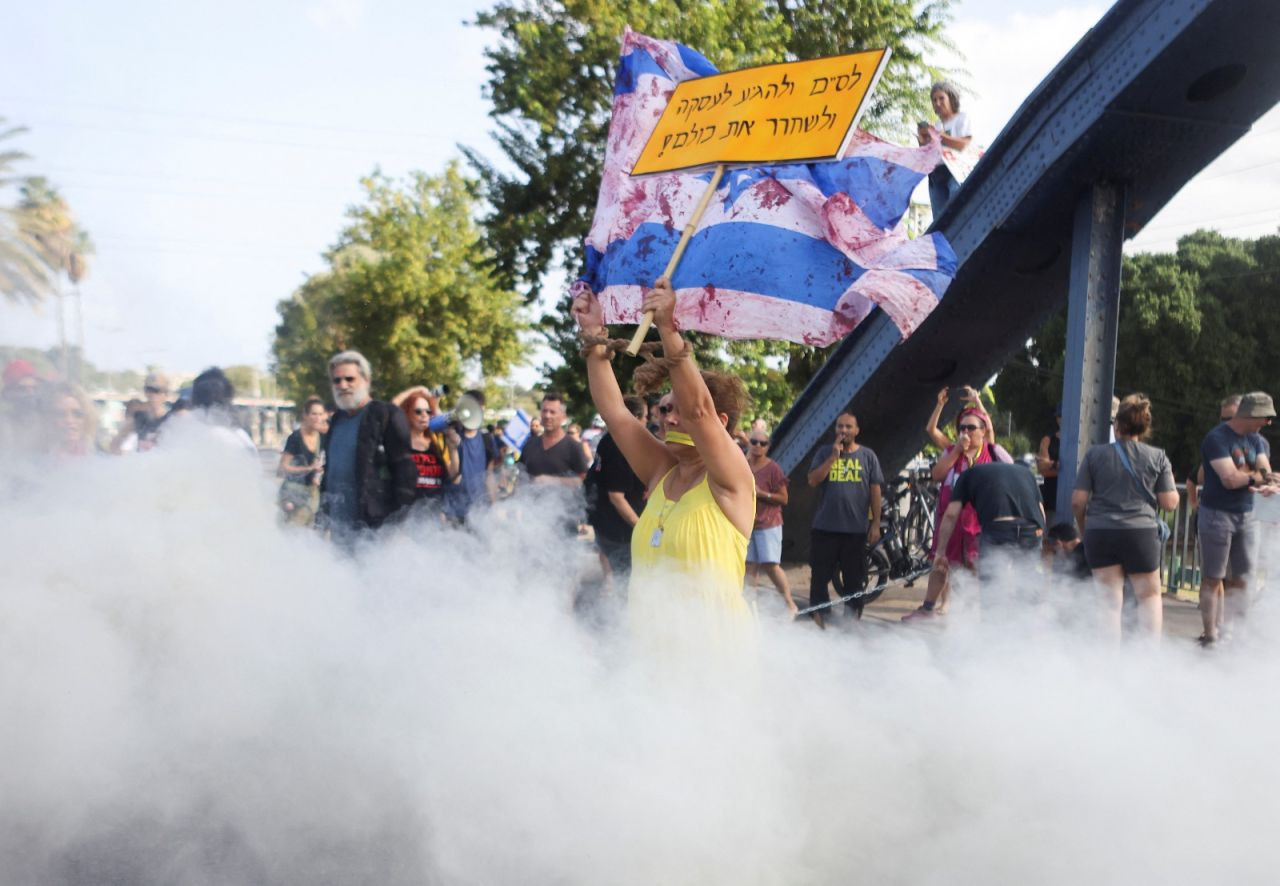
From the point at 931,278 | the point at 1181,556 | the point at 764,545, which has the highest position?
the point at 931,278

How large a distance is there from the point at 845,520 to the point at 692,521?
4912mm

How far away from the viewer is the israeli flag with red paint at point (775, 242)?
4.54 meters

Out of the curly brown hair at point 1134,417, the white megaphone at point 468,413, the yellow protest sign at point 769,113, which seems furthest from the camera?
the white megaphone at point 468,413

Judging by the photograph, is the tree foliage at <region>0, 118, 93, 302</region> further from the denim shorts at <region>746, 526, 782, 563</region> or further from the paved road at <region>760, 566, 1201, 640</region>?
the paved road at <region>760, 566, 1201, 640</region>

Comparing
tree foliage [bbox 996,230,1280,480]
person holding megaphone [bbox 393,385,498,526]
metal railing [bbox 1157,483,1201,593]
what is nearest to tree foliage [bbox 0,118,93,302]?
person holding megaphone [bbox 393,385,498,526]

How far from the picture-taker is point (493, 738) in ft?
10.9

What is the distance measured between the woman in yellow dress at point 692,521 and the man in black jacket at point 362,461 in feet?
9.42

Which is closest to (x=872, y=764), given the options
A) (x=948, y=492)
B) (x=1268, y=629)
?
(x=1268, y=629)

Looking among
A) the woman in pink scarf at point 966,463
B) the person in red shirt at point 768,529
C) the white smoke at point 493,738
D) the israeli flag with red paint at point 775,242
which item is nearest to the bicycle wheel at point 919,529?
the woman in pink scarf at point 966,463

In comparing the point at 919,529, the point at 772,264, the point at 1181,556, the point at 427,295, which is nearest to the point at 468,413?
the point at 919,529

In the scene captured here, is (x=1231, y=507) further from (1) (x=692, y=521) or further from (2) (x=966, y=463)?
(1) (x=692, y=521)

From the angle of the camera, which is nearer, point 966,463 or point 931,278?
point 931,278

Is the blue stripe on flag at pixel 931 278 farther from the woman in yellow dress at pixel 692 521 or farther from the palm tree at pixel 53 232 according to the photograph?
the palm tree at pixel 53 232

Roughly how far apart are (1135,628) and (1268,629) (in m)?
1.71
